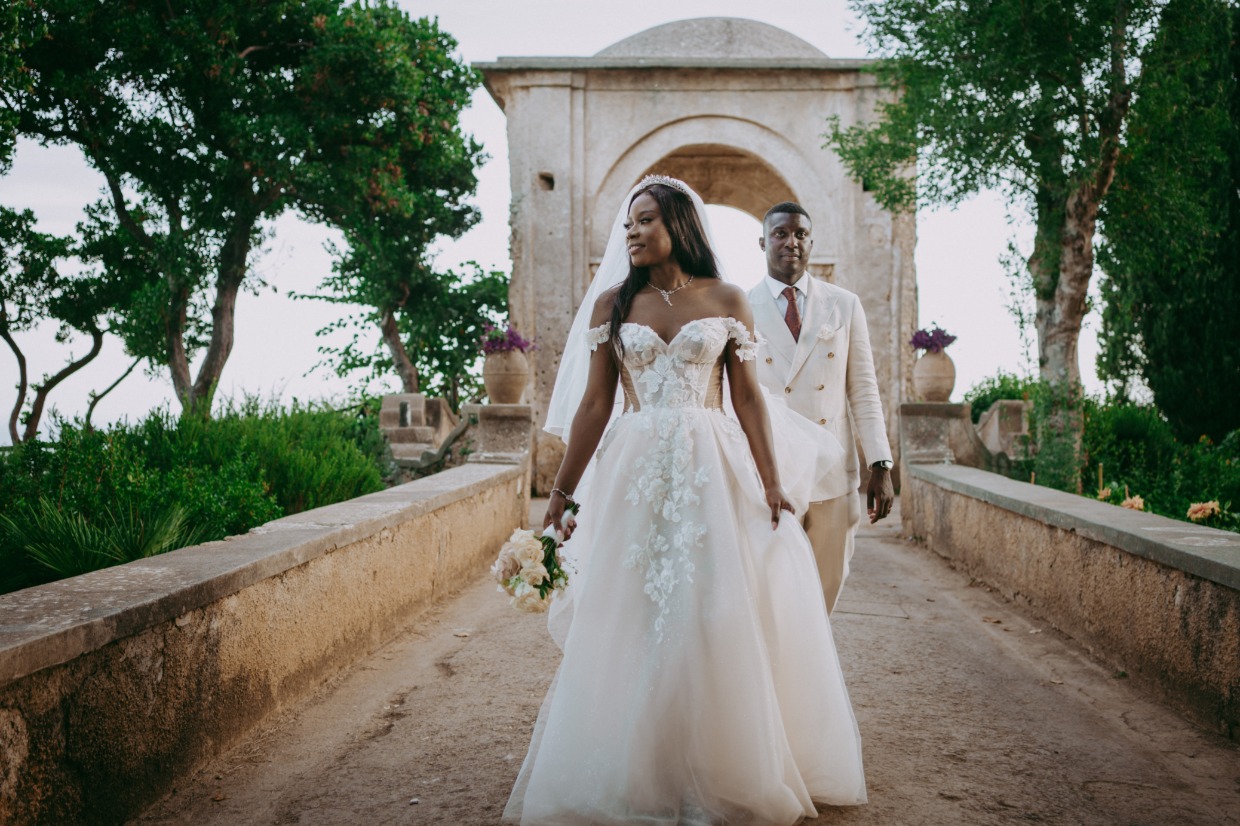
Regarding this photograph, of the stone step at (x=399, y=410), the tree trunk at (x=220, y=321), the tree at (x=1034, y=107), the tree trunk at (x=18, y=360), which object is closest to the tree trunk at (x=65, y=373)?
the tree trunk at (x=18, y=360)

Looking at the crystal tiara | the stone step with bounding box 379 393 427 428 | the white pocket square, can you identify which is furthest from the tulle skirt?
the stone step with bounding box 379 393 427 428

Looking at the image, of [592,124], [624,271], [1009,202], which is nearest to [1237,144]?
[1009,202]

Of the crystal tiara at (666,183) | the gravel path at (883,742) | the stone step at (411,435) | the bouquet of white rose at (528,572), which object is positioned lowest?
the gravel path at (883,742)

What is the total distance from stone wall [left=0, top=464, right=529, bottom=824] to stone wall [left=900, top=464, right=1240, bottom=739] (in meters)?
3.82

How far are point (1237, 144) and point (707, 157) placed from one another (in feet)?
28.1

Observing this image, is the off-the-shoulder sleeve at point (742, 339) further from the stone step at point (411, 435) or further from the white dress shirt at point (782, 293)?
the stone step at point (411, 435)

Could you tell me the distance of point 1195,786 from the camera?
3672 millimetres

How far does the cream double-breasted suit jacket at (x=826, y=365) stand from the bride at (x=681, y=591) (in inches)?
30.5

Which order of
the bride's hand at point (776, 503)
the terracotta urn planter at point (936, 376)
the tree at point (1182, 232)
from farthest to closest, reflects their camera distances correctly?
1. the terracotta urn planter at point (936, 376)
2. the tree at point (1182, 232)
3. the bride's hand at point (776, 503)

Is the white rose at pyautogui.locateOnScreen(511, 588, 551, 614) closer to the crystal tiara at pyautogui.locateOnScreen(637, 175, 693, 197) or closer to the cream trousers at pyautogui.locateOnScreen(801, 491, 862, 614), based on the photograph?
the crystal tiara at pyautogui.locateOnScreen(637, 175, 693, 197)

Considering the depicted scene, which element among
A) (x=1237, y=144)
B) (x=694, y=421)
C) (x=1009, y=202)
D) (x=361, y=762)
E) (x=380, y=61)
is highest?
(x=380, y=61)

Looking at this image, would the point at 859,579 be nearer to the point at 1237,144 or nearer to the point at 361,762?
the point at 361,762

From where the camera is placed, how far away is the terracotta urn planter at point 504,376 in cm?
1247

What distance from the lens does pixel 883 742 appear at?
13.7ft
